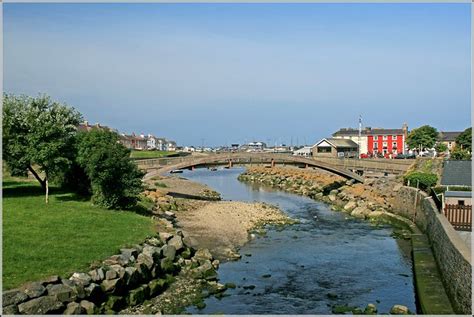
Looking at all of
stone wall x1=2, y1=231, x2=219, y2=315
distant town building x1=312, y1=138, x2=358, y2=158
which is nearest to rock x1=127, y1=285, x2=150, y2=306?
stone wall x1=2, y1=231, x2=219, y2=315

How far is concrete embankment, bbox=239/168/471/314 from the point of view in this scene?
19.3 metres

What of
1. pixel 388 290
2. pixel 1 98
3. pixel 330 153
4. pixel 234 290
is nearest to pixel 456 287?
pixel 388 290

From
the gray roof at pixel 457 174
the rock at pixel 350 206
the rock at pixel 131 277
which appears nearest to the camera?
the rock at pixel 131 277

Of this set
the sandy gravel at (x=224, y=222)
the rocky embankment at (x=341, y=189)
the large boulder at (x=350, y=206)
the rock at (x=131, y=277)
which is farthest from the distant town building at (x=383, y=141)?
the rock at (x=131, y=277)

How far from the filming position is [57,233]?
25.3 metres

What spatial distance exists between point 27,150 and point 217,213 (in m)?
17.6

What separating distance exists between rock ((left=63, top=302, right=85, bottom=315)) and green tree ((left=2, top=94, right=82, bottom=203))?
52.4ft

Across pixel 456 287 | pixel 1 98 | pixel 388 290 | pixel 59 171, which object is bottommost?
pixel 388 290

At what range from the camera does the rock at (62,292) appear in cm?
1833

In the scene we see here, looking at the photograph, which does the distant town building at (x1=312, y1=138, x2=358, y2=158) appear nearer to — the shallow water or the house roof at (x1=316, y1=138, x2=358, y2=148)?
the house roof at (x1=316, y1=138, x2=358, y2=148)

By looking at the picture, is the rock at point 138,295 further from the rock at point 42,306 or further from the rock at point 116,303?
the rock at point 42,306

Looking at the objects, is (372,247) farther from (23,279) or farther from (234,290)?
(23,279)

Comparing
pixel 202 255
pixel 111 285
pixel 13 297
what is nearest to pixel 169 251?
pixel 202 255

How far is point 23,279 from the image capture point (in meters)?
18.8
